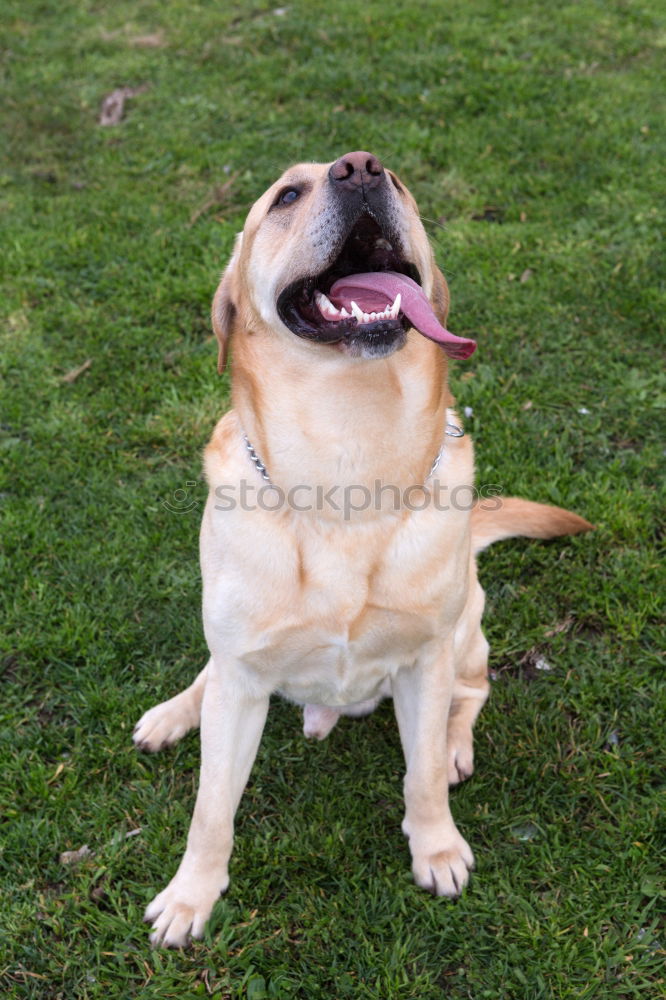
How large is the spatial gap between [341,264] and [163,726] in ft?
5.13

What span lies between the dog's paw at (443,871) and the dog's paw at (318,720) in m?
0.50

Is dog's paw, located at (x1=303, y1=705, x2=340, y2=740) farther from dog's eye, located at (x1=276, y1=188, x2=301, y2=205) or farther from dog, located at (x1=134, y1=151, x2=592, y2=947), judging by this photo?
dog's eye, located at (x1=276, y1=188, x2=301, y2=205)

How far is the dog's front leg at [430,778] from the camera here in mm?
2404

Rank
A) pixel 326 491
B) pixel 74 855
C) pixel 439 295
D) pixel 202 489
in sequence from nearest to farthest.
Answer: pixel 326 491 < pixel 439 295 < pixel 74 855 < pixel 202 489

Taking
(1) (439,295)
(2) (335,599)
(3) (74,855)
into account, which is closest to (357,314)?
(1) (439,295)

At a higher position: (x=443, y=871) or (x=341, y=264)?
(x=341, y=264)

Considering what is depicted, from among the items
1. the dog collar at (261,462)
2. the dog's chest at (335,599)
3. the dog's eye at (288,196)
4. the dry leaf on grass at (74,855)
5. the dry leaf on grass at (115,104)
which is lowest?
the dry leaf on grass at (74,855)

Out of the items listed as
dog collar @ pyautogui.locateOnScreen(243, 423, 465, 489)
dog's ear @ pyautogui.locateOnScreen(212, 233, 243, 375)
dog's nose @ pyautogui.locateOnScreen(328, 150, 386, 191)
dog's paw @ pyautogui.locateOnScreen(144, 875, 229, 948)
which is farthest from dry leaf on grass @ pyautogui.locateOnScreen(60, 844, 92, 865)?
dog's nose @ pyautogui.locateOnScreen(328, 150, 386, 191)

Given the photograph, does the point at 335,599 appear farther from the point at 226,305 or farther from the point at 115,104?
the point at 115,104

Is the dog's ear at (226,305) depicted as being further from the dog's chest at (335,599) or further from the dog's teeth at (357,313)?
the dog's chest at (335,599)

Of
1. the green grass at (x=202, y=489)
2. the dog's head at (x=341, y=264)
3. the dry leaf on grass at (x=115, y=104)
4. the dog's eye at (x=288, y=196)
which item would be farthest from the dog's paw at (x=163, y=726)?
the dry leaf on grass at (x=115, y=104)

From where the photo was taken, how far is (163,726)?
284 centimetres

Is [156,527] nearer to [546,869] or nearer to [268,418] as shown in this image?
[268,418]

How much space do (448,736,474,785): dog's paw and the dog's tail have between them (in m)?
0.69
